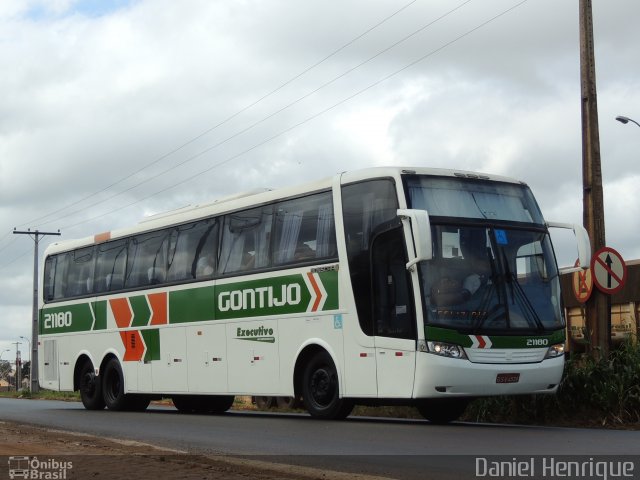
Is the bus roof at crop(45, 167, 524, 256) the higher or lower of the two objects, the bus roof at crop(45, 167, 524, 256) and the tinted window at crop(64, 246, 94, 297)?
the higher

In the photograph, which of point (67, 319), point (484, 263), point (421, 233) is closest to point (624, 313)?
point (484, 263)

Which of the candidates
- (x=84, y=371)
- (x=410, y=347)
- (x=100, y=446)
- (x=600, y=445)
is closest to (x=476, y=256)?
(x=410, y=347)

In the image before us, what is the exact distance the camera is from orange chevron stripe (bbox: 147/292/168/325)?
71.8 ft

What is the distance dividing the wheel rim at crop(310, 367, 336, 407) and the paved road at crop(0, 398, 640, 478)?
0.51m

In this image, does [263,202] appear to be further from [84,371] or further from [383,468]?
[383,468]

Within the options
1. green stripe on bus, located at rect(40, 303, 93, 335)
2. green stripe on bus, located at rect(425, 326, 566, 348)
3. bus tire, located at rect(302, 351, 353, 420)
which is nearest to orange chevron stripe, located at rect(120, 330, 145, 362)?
green stripe on bus, located at rect(40, 303, 93, 335)

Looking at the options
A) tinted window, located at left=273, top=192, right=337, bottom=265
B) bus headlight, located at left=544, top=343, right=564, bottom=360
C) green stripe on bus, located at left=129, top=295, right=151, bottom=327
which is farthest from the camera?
green stripe on bus, located at left=129, top=295, right=151, bottom=327

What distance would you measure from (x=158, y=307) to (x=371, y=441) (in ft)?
31.8

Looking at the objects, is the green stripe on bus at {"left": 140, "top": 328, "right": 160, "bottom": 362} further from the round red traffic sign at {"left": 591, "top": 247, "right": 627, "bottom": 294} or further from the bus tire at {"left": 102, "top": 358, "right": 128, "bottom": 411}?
the round red traffic sign at {"left": 591, "top": 247, "right": 627, "bottom": 294}

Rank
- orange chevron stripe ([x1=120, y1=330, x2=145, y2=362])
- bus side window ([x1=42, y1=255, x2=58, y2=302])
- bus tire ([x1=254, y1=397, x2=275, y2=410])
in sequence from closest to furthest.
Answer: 1. orange chevron stripe ([x1=120, y1=330, x2=145, y2=362])
2. bus side window ([x1=42, y1=255, x2=58, y2=302])
3. bus tire ([x1=254, y1=397, x2=275, y2=410])

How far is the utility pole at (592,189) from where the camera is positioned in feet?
60.5

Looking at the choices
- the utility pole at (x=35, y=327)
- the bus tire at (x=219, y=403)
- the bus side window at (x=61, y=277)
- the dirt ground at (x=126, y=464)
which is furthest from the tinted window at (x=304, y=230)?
the utility pole at (x=35, y=327)

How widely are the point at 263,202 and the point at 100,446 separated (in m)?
7.29

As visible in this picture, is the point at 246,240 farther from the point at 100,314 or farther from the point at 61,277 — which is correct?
the point at 61,277
